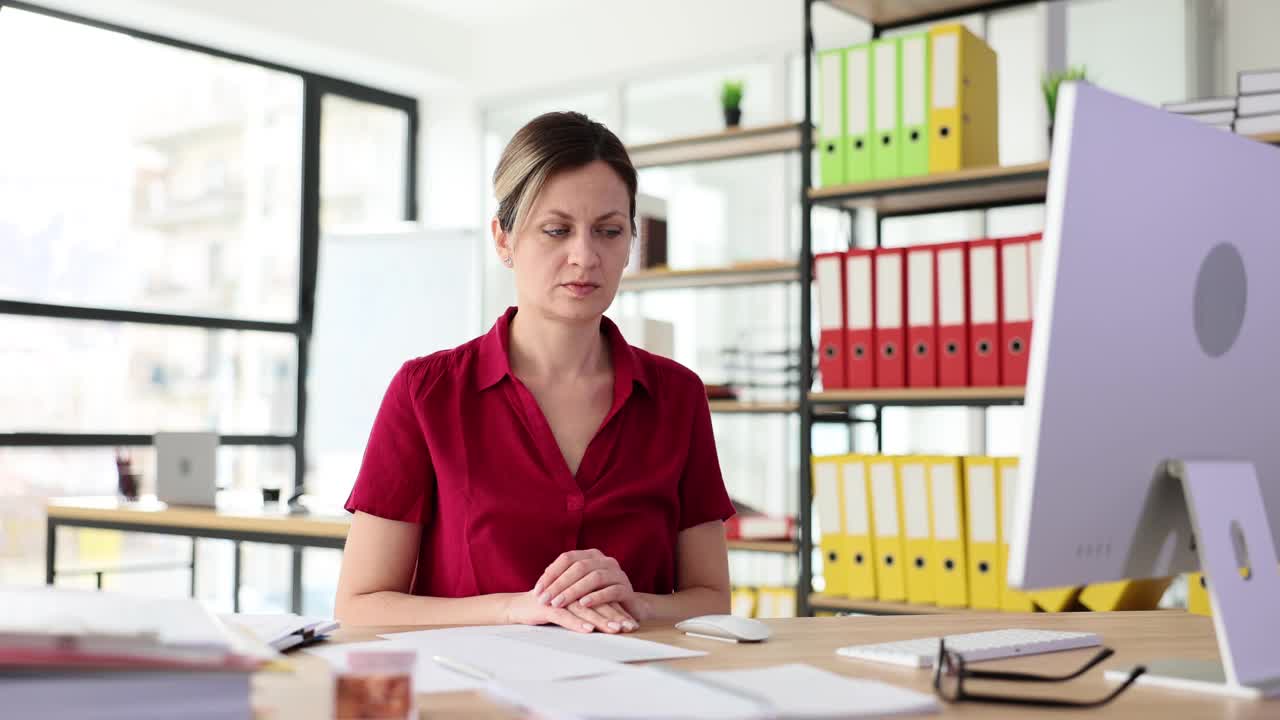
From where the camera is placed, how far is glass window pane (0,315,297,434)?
4.76 m

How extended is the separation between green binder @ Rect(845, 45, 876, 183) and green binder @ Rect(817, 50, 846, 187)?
0.01 m

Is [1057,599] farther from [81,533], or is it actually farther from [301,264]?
[301,264]

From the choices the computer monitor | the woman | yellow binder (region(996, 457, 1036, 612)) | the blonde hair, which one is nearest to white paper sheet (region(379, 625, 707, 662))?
the woman

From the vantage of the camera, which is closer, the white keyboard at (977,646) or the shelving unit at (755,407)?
the white keyboard at (977,646)

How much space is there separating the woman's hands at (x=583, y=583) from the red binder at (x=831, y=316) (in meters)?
1.81

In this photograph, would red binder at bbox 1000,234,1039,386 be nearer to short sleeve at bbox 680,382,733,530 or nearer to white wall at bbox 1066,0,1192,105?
short sleeve at bbox 680,382,733,530

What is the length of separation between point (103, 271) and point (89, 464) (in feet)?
2.59

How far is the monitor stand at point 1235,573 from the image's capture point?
40.7 inches

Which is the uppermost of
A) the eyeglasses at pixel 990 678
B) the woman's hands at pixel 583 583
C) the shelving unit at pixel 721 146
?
the shelving unit at pixel 721 146

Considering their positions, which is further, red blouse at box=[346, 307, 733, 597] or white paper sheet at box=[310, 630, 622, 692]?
red blouse at box=[346, 307, 733, 597]

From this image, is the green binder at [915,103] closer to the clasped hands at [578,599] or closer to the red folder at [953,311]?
the red folder at [953,311]

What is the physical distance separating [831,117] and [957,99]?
35cm

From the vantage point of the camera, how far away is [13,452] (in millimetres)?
4691

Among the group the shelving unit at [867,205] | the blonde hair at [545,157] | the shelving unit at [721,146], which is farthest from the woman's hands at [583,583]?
the shelving unit at [721,146]
